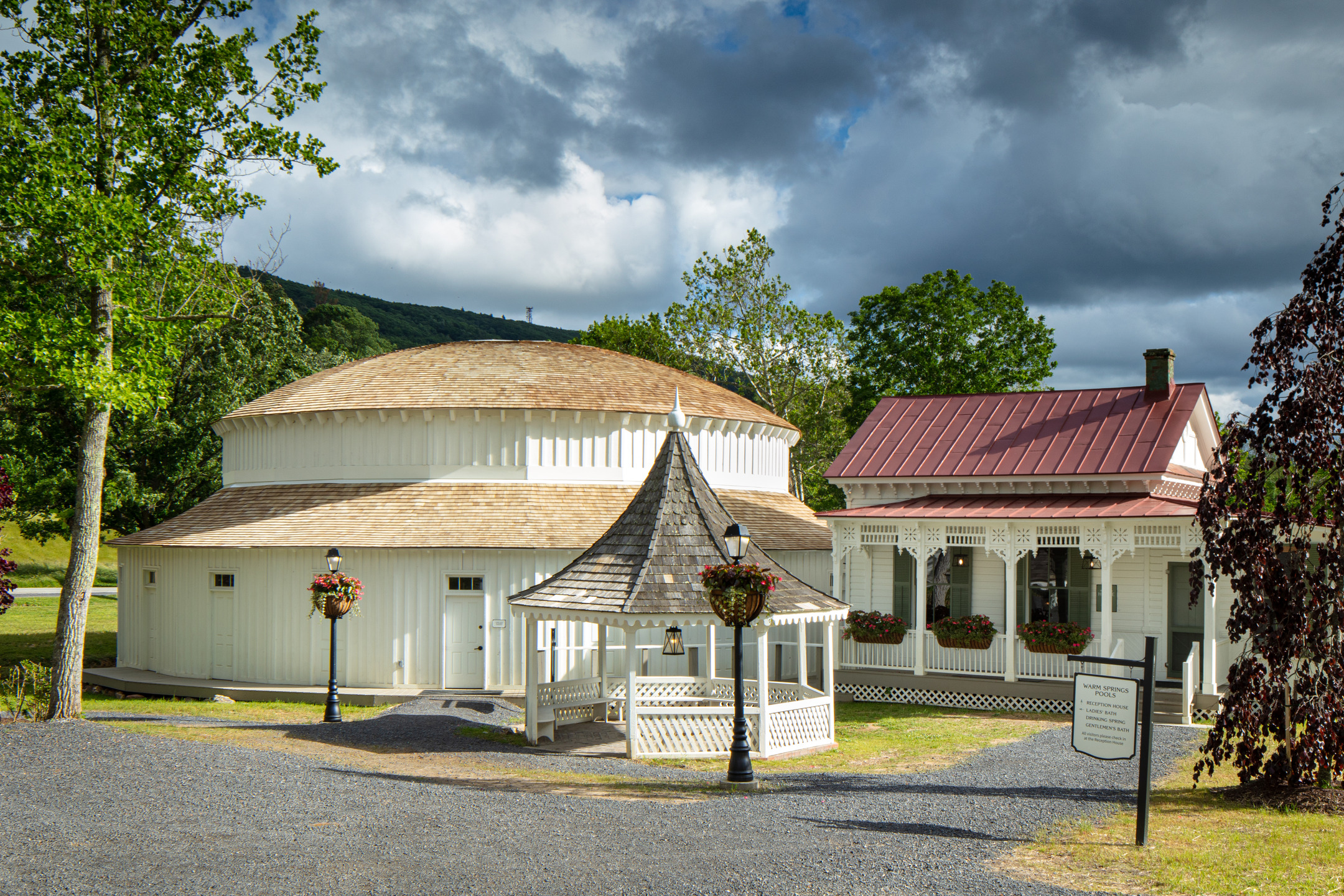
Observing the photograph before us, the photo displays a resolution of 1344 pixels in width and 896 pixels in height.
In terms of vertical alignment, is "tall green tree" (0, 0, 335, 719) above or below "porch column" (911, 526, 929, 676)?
above

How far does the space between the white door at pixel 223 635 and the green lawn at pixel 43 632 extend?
3.17 meters

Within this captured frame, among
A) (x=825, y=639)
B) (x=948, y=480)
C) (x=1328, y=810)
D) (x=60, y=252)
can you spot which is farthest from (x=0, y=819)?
(x=948, y=480)

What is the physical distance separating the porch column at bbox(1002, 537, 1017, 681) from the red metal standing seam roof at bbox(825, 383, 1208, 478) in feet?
6.91

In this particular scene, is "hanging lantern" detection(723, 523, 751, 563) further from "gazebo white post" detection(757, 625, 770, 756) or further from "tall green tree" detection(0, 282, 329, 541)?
"tall green tree" detection(0, 282, 329, 541)

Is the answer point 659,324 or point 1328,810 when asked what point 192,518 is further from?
point 659,324

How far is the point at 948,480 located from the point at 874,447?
7.63ft

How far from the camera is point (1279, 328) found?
12188mm

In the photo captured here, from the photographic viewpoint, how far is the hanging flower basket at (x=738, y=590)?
1348cm

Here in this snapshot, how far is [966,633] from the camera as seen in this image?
68.6ft

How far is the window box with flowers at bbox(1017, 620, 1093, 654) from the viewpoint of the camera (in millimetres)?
19812

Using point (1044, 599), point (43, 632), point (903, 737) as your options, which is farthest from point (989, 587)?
point (43, 632)

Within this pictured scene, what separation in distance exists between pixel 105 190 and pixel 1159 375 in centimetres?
2036

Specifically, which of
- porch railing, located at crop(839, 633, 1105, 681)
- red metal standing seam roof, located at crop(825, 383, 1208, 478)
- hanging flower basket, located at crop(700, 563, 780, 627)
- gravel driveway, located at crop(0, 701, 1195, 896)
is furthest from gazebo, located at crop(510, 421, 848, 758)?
red metal standing seam roof, located at crop(825, 383, 1208, 478)

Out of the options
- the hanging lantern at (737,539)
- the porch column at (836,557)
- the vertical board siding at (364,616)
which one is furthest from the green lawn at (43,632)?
the hanging lantern at (737,539)
